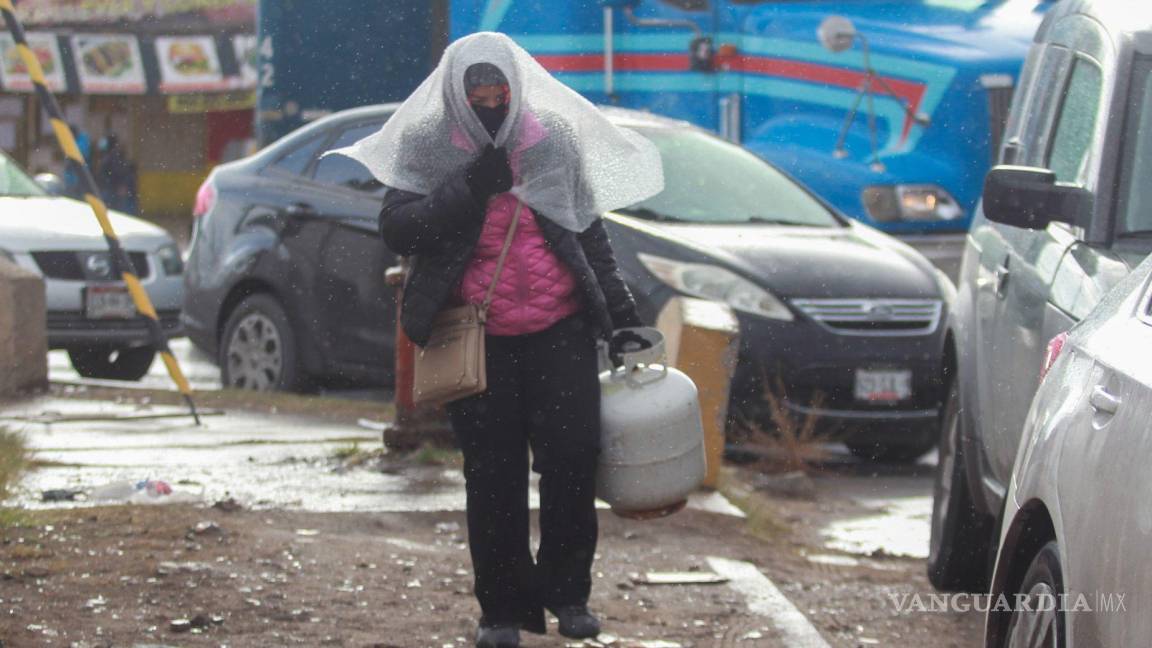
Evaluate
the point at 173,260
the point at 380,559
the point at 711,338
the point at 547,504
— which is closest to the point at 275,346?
the point at 173,260

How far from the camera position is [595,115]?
5.64 metres

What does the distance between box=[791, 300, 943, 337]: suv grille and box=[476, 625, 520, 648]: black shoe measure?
3736 millimetres

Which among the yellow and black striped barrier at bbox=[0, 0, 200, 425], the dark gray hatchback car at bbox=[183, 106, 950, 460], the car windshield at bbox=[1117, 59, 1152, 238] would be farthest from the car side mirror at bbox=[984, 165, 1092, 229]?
the yellow and black striped barrier at bbox=[0, 0, 200, 425]

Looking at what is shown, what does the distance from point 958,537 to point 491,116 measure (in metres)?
2.11

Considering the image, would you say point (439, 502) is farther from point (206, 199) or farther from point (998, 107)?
point (998, 107)

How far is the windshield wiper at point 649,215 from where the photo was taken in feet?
31.2

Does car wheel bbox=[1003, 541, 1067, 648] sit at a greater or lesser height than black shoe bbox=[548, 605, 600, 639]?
greater

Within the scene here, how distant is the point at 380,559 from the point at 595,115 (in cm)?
173

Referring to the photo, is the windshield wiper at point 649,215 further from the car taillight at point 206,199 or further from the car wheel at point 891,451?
the car taillight at point 206,199

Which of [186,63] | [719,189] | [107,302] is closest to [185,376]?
[107,302]

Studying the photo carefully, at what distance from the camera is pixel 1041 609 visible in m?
3.83

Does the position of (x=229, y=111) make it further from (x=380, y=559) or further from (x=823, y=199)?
(x=380, y=559)

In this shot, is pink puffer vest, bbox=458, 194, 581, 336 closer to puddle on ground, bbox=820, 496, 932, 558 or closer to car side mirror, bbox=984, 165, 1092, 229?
car side mirror, bbox=984, 165, 1092, 229

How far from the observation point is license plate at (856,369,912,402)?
356 inches
